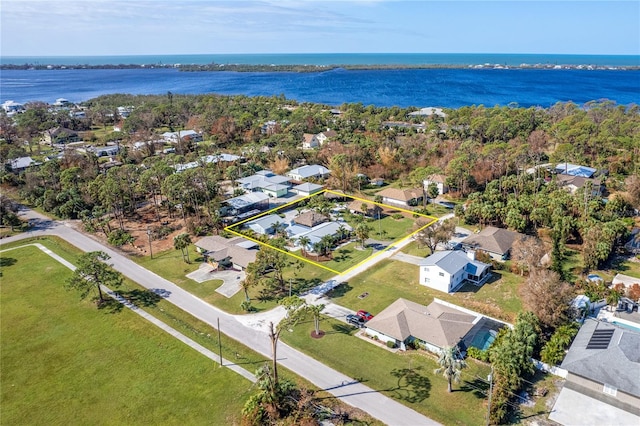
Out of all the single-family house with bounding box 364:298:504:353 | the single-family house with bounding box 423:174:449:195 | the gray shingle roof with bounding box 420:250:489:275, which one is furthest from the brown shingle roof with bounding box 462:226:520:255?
the single-family house with bounding box 423:174:449:195

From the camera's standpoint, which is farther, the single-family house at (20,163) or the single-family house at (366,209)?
the single-family house at (20,163)

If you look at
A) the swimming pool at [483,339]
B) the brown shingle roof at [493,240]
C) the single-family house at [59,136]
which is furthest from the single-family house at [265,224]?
the single-family house at [59,136]

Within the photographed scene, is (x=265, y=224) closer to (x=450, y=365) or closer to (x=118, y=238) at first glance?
(x=118, y=238)

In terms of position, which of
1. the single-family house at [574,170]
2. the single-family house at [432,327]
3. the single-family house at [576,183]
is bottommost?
the single-family house at [432,327]

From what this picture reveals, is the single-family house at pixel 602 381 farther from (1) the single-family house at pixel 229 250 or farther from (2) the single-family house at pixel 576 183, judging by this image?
(2) the single-family house at pixel 576 183

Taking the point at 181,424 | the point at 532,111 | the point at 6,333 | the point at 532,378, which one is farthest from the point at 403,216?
the point at 532,111

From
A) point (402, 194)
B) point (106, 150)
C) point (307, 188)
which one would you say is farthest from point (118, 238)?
point (106, 150)
